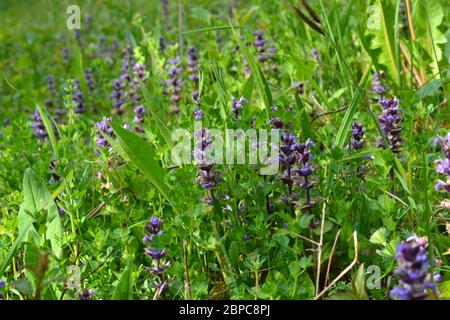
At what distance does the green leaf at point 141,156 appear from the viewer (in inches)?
84.5

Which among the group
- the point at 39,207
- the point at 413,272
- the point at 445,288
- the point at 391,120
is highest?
the point at 391,120

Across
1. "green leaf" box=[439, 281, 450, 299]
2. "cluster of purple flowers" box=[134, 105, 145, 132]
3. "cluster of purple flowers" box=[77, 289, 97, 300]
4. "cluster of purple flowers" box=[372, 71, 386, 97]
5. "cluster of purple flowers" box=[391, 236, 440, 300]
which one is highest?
"cluster of purple flowers" box=[372, 71, 386, 97]

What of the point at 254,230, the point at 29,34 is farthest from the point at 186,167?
the point at 29,34

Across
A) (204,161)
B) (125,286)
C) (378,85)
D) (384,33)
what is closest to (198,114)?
(204,161)

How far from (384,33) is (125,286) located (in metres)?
1.82

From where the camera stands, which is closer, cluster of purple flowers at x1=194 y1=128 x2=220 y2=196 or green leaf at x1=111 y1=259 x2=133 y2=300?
green leaf at x1=111 y1=259 x2=133 y2=300

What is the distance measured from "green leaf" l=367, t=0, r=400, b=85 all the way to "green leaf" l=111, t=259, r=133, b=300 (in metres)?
1.72

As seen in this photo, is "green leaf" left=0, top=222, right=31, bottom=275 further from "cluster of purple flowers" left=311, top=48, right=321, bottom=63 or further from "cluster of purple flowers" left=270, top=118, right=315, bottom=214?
"cluster of purple flowers" left=311, top=48, right=321, bottom=63

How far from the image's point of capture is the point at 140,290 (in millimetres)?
2070

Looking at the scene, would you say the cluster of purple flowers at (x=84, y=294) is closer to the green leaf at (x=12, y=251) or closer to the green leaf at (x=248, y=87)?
the green leaf at (x=12, y=251)

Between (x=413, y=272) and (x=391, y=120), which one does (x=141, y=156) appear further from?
(x=413, y=272)

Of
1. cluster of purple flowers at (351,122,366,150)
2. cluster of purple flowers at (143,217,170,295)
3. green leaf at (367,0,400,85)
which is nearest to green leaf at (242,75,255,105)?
cluster of purple flowers at (351,122,366,150)

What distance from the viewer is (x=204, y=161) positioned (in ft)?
6.51

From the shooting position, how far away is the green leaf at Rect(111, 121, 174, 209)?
7.04 ft
